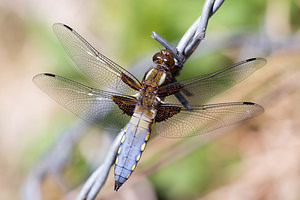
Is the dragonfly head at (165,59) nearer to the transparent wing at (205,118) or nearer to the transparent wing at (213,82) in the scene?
the transparent wing at (213,82)

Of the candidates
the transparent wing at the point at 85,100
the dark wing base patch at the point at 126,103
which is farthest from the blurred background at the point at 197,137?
the dark wing base patch at the point at 126,103

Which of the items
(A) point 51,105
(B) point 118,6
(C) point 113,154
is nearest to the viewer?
(C) point 113,154

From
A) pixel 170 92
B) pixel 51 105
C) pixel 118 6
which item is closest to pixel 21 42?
pixel 51 105

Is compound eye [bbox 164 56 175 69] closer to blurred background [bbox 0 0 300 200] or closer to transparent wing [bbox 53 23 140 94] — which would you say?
transparent wing [bbox 53 23 140 94]

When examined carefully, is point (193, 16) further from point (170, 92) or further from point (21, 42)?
point (21, 42)

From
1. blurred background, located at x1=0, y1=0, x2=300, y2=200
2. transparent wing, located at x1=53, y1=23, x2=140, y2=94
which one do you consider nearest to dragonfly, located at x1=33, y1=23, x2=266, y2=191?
transparent wing, located at x1=53, y1=23, x2=140, y2=94

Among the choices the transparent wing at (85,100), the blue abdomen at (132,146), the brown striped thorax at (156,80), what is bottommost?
the blue abdomen at (132,146)

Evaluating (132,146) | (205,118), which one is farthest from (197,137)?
(132,146)
